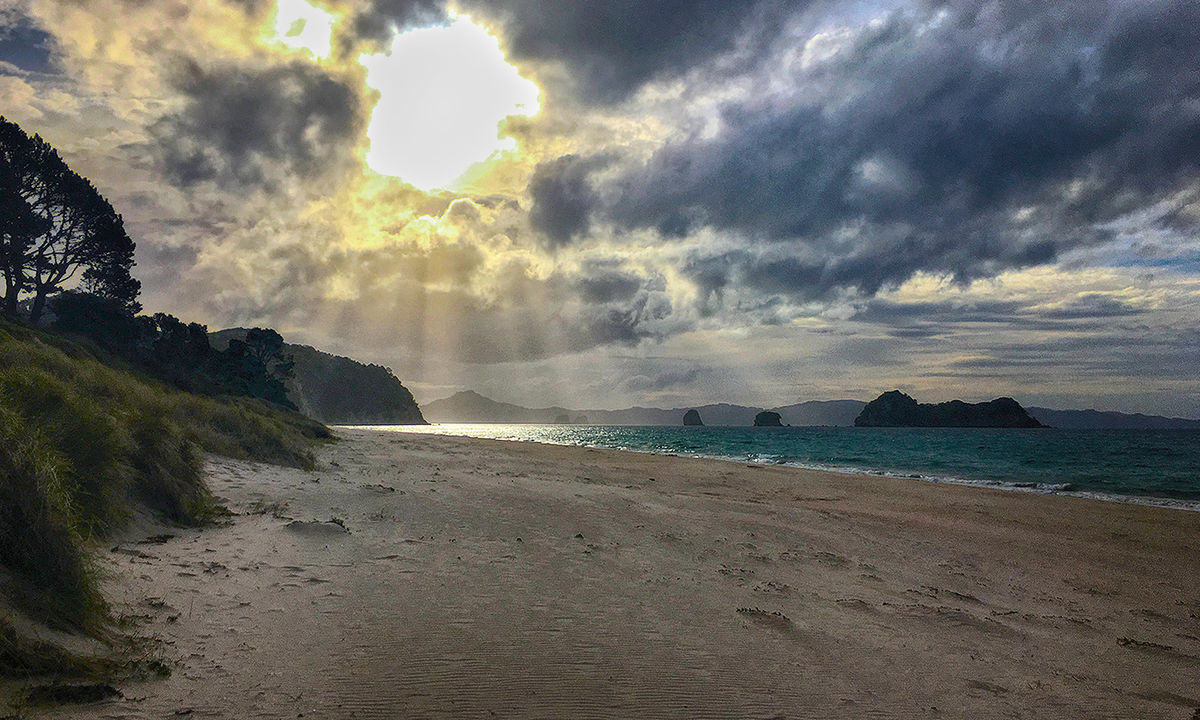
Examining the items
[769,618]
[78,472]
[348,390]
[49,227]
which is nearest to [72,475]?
[78,472]

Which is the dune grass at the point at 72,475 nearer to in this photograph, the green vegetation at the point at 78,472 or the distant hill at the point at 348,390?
the green vegetation at the point at 78,472

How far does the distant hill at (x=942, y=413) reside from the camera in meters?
170

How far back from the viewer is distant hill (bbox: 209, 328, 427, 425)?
156000 mm

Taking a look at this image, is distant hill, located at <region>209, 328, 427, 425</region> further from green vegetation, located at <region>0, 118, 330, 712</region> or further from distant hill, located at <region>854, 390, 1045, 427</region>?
distant hill, located at <region>854, 390, 1045, 427</region>

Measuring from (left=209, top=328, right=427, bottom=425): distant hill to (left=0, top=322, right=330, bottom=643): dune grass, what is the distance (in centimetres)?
14764

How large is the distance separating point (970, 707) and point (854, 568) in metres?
4.67

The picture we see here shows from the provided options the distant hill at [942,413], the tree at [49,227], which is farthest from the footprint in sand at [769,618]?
the distant hill at [942,413]

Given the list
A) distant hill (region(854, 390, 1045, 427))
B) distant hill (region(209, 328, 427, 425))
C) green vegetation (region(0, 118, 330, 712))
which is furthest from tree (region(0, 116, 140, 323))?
distant hill (region(854, 390, 1045, 427))

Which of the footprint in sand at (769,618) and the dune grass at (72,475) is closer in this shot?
the dune grass at (72,475)

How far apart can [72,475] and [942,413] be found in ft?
712

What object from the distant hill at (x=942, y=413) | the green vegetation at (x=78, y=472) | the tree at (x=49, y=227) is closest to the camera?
the green vegetation at (x=78, y=472)

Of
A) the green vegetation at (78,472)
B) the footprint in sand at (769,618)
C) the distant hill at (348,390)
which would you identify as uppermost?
the distant hill at (348,390)

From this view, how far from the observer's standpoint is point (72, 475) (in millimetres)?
6164

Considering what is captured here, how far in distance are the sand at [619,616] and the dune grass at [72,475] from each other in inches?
23.9
